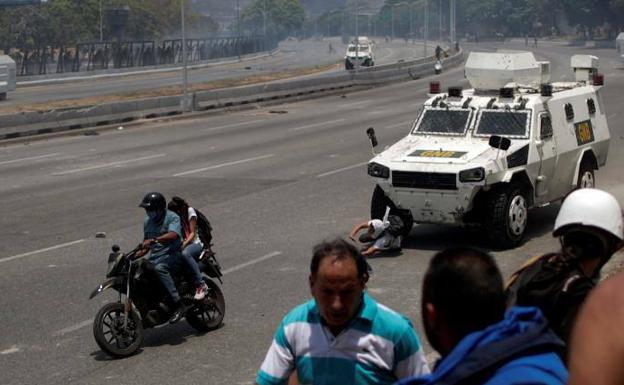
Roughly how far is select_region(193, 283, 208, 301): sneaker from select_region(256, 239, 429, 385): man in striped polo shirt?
581cm

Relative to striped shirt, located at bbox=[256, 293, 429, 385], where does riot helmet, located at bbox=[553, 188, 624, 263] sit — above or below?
above

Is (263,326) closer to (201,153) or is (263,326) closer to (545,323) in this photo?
(545,323)

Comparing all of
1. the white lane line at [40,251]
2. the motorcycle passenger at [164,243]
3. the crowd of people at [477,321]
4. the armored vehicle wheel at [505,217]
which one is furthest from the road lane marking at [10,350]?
the armored vehicle wheel at [505,217]

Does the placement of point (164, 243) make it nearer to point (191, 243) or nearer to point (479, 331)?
point (191, 243)

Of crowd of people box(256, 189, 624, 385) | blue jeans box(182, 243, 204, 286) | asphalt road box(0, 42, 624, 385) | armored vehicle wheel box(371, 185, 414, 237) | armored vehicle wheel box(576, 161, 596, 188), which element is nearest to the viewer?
crowd of people box(256, 189, 624, 385)

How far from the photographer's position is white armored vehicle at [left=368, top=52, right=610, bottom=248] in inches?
561

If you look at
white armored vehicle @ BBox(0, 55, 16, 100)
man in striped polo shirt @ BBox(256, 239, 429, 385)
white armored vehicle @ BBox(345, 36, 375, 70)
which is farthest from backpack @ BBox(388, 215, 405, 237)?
white armored vehicle @ BBox(345, 36, 375, 70)

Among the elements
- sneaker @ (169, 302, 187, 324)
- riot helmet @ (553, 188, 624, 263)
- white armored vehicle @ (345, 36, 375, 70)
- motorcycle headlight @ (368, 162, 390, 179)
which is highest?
white armored vehicle @ (345, 36, 375, 70)

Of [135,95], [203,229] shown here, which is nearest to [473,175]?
[203,229]

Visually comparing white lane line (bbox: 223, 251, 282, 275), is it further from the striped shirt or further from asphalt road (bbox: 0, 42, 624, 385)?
the striped shirt

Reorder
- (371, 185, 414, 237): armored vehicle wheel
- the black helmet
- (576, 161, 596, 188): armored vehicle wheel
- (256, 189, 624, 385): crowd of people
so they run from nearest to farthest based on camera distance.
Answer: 1. (256, 189, 624, 385): crowd of people
2. the black helmet
3. (371, 185, 414, 237): armored vehicle wheel
4. (576, 161, 596, 188): armored vehicle wheel

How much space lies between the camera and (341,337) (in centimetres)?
464

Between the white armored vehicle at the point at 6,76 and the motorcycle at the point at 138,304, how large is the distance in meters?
39.3

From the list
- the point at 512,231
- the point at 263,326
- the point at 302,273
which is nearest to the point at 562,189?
the point at 512,231
